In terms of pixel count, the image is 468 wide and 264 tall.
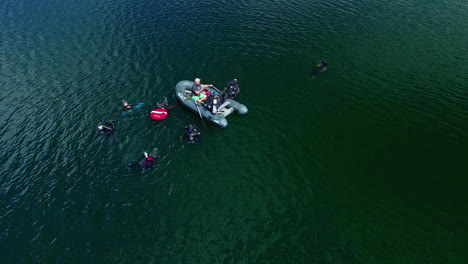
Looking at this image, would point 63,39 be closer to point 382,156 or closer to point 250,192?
point 250,192

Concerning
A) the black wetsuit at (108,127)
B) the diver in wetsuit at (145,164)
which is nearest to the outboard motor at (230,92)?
the diver in wetsuit at (145,164)

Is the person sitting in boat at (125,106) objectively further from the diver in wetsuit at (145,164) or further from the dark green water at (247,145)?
the diver in wetsuit at (145,164)

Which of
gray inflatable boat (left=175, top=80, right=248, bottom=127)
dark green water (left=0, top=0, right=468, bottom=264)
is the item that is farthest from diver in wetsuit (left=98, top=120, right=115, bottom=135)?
gray inflatable boat (left=175, top=80, right=248, bottom=127)

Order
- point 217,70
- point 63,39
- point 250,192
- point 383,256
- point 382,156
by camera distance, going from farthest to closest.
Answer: point 63,39 → point 217,70 → point 382,156 → point 250,192 → point 383,256

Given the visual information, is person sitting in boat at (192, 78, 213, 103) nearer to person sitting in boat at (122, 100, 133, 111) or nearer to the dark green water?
the dark green water

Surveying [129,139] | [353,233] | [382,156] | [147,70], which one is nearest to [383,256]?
[353,233]

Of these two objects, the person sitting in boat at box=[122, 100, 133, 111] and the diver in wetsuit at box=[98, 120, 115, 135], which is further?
the person sitting in boat at box=[122, 100, 133, 111]
